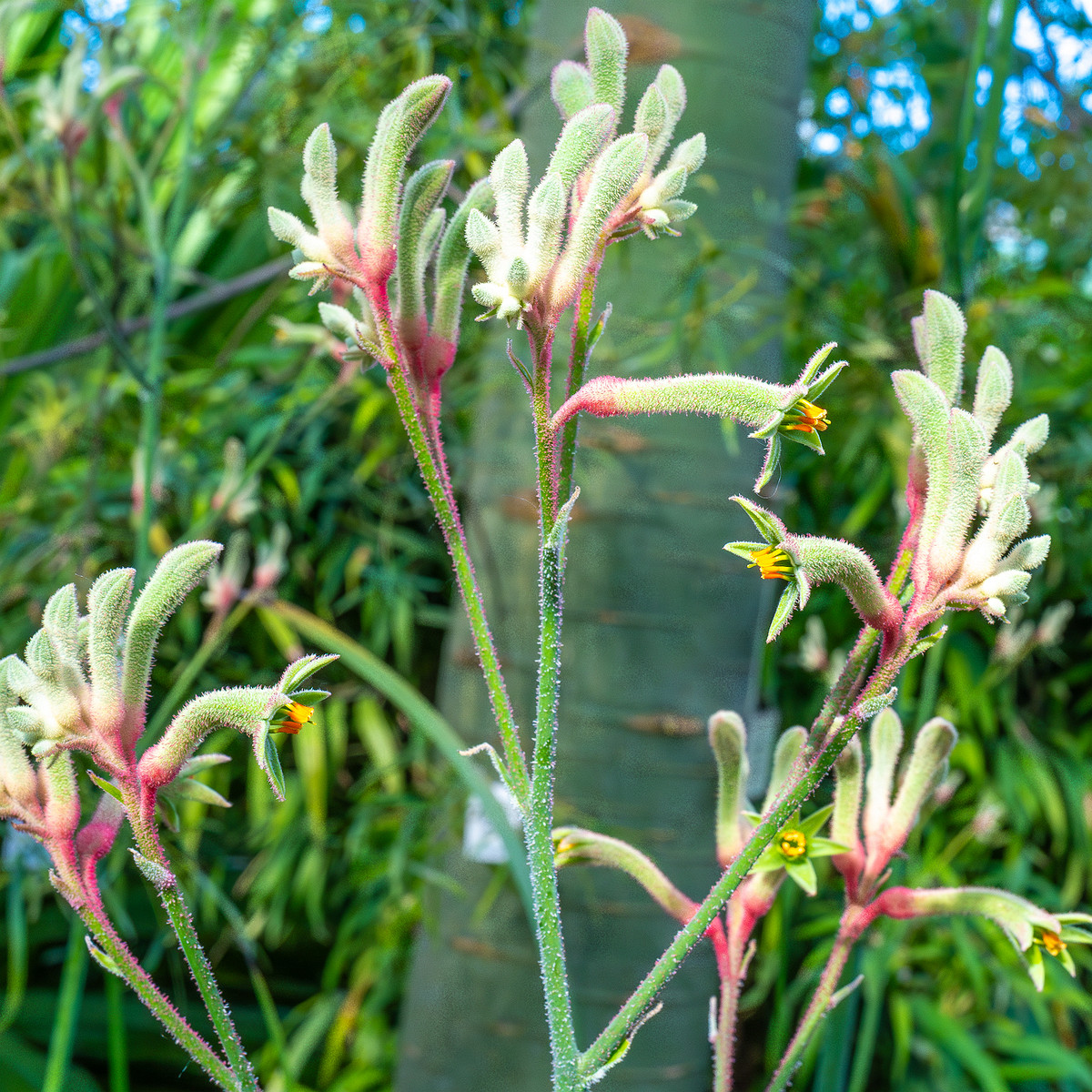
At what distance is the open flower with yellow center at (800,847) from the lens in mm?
208

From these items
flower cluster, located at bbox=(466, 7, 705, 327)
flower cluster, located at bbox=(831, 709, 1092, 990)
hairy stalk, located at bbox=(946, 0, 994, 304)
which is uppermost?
hairy stalk, located at bbox=(946, 0, 994, 304)

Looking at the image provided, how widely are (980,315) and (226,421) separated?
25.8 inches

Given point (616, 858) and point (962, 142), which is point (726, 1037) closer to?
point (616, 858)

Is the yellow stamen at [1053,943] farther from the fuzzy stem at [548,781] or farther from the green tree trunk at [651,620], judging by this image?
the green tree trunk at [651,620]

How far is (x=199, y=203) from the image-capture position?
2.74 feet

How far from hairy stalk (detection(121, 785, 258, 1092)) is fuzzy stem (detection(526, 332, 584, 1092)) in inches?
2.0

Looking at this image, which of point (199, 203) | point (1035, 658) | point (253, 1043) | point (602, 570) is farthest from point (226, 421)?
point (1035, 658)

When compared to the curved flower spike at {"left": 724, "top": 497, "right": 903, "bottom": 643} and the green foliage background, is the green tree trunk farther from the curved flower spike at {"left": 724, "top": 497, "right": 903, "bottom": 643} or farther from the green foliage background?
the curved flower spike at {"left": 724, "top": 497, "right": 903, "bottom": 643}

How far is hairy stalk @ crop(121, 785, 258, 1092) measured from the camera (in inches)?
6.7

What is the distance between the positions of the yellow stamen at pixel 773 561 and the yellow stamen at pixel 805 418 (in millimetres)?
20

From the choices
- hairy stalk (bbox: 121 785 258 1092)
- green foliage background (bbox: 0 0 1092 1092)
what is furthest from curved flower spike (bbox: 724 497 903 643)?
green foliage background (bbox: 0 0 1092 1092)

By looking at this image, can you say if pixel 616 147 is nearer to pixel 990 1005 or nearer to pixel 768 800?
pixel 768 800

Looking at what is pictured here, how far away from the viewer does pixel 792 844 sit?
0.68ft

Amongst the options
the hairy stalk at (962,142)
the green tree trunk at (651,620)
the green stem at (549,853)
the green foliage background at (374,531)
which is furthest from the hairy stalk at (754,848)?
the green foliage background at (374,531)
